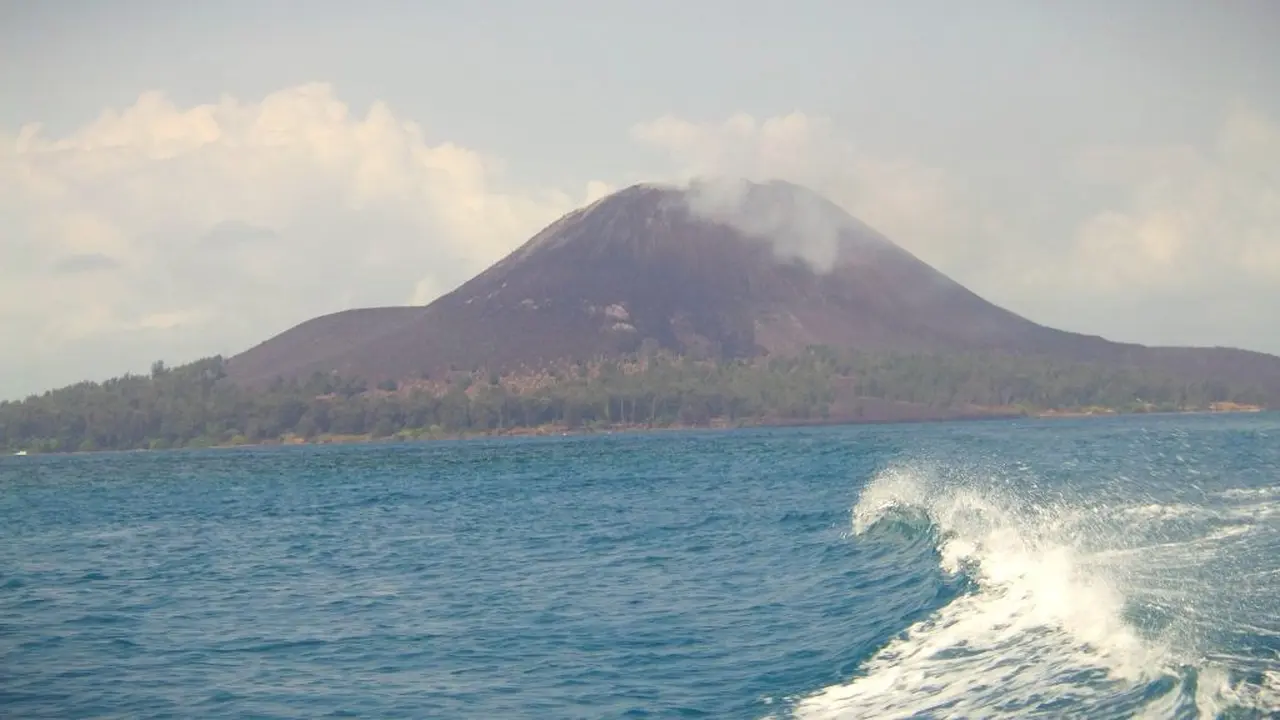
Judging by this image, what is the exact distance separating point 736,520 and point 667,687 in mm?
24173

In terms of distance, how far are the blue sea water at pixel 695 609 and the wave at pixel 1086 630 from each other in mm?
64

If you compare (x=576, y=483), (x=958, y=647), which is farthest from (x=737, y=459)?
(x=958, y=647)

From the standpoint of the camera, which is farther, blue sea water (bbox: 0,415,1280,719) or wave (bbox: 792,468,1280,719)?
blue sea water (bbox: 0,415,1280,719)

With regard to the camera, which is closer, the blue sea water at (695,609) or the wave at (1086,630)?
the wave at (1086,630)

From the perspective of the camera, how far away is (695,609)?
2836 cm

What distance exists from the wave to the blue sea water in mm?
64

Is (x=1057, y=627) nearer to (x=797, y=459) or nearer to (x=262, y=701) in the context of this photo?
(x=262, y=701)

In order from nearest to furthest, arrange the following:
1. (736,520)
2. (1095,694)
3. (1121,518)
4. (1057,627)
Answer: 1. (1095,694)
2. (1057,627)
3. (1121,518)
4. (736,520)

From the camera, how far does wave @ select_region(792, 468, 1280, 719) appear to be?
1814cm

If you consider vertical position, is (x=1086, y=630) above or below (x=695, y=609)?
above

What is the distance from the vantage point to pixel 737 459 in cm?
9956

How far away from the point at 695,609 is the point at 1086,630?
357 inches

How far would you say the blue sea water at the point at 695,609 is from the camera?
805 inches

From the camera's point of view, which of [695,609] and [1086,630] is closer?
[1086,630]
